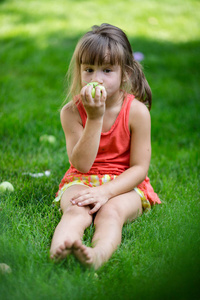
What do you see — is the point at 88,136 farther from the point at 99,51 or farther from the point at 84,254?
the point at 84,254

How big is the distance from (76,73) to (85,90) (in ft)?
1.37

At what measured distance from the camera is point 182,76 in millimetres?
5008

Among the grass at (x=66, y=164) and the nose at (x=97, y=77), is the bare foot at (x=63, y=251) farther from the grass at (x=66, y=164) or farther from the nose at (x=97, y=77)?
the nose at (x=97, y=77)

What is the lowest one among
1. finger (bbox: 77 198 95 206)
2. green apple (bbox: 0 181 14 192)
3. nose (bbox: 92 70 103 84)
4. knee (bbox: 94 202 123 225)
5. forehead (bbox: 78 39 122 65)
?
green apple (bbox: 0 181 14 192)

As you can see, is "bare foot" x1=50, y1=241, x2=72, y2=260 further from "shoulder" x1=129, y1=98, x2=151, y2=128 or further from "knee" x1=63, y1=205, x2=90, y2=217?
"shoulder" x1=129, y1=98, x2=151, y2=128

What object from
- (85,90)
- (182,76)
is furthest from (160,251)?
(182,76)

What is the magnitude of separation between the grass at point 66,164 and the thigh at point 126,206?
6 cm

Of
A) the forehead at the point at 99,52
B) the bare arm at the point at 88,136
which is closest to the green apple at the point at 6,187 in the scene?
the bare arm at the point at 88,136

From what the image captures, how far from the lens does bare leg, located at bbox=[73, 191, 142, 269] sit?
5.05ft

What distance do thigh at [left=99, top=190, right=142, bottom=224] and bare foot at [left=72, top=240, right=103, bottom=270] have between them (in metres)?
0.36

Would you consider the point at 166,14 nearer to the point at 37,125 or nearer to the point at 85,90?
the point at 37,125

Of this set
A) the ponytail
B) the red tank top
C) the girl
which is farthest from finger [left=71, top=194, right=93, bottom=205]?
the ponytail

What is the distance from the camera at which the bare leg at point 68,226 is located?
156cm

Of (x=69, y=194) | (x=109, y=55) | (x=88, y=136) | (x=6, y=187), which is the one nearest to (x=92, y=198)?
(x=69, y=194)
